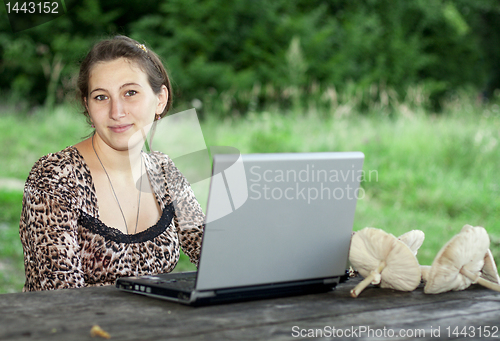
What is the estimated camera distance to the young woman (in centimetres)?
159

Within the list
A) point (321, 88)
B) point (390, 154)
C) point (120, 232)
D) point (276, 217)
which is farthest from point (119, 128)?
point (321, 88)

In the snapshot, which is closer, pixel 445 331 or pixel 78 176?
pixel 445 331

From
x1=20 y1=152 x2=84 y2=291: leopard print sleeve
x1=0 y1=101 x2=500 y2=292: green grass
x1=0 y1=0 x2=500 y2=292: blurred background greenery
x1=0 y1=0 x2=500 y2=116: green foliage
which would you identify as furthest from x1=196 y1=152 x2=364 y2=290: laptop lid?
x1=0 y1=0 x2=500 y2=116: green foliage

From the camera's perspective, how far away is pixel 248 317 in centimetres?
110

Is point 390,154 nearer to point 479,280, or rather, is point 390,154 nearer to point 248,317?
point 479,280

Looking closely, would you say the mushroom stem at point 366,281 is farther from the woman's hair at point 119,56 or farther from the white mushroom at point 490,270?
the woman's hair at point 119,56

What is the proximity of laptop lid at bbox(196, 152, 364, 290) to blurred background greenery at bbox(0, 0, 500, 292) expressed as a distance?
1.17 m

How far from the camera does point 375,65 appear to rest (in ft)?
39.7

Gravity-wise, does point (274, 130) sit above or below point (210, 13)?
below

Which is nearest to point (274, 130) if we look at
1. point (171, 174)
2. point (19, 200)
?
point (19, 200)

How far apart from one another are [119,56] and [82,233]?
1.95 feet

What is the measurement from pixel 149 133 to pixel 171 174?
175mm

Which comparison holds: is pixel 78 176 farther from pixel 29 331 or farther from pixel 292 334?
pixel 292 334

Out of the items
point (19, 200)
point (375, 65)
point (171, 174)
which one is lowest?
point (19, 200)
